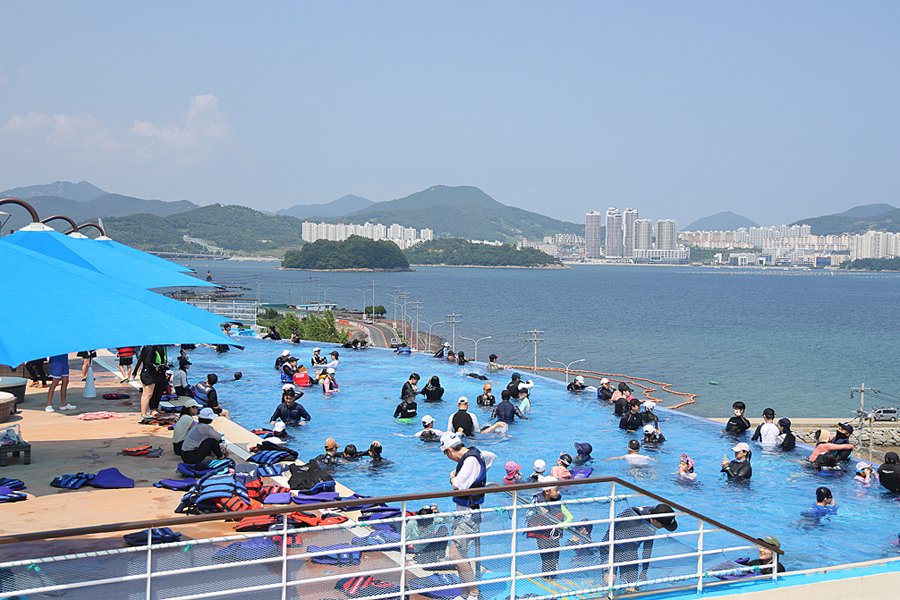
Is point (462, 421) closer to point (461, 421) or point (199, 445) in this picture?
point (461, 421)

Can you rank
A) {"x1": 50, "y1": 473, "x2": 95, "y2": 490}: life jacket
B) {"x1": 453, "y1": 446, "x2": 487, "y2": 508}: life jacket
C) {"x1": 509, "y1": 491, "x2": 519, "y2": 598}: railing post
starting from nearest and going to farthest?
{"x1": 509, "y1": 491, "x2": 519, "y2": 598}: railing post < {"x1": 453, "y1": 446, "x2": 487, "y2": 508}: life jacket < {"x1": 50, "y1": 473, "x2": 95, "y2": 490}: life jacket

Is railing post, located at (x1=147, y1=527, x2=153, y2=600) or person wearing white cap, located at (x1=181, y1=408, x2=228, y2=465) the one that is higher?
railing post, located at (x1=147, y1=527, x2=153, y2=600)

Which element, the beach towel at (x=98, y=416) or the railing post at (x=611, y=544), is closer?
the railing post at (x=611, y=544)

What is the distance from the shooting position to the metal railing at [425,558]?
4.83 metres

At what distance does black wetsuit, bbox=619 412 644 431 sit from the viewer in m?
16.5

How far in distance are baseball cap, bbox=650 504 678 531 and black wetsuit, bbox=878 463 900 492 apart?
23.8 feet

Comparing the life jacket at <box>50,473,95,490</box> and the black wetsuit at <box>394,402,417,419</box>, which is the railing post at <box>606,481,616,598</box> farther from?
the black wetsuit at <box>394,402,417,419</box>

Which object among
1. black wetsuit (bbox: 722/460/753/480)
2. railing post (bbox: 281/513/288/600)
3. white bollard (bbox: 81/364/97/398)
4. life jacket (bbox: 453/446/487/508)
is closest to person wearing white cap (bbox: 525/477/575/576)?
life jacket (bbox: 453/446/487/508)

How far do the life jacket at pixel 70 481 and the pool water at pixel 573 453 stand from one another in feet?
14.3

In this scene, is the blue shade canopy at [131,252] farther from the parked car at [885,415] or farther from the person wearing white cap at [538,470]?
the parked car at [885,415]

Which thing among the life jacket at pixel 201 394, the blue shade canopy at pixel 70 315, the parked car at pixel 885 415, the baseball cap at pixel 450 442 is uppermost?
the blue shade canopy at pixel 70 315

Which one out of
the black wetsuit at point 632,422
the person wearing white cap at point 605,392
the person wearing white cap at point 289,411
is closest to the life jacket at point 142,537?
the person wearing white cap at point 289,411

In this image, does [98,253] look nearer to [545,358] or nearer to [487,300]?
[545,358]

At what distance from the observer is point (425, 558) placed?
6008 mm
